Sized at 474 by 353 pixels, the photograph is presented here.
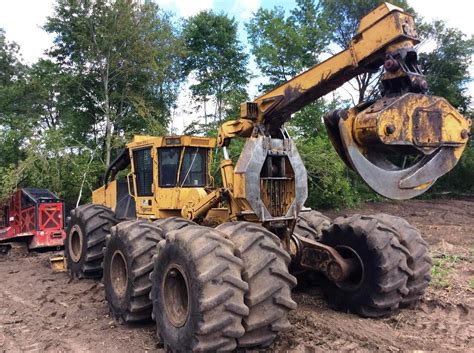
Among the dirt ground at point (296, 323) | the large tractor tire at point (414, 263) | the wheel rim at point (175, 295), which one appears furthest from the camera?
the large tractor tire at point (414, 263)

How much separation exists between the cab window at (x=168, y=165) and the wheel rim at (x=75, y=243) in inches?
89.6

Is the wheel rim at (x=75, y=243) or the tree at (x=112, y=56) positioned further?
the tree at (x=112, y=56)

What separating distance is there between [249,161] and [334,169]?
42.0ft

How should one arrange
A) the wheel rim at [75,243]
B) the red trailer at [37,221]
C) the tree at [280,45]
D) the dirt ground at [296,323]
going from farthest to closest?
1. the tree at [280,45]
2. the red trailer at [37,221]
3. the wheel rim at [75,243]
4. the dirt ground at [296,323]

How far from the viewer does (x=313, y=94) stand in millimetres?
5055

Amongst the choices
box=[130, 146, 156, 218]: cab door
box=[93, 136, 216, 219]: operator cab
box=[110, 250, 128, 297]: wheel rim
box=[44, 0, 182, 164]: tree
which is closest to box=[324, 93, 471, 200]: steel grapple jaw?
box=[93, 136, 216, 219]: operator cab

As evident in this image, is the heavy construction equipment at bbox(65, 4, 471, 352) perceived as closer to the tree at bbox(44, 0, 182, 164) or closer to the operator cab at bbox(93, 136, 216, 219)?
the operator cab at bbox(93, 136, 216, 219)

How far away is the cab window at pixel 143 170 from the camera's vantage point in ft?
25.0

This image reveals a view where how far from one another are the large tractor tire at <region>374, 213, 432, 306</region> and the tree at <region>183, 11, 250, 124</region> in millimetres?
21780

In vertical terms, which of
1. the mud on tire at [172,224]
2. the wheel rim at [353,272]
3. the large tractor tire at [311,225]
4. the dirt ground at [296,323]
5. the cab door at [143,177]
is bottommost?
the dirt ground at [296,323]

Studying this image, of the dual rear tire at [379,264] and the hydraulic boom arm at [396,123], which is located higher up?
the hydraulic boom arm at [396,123]

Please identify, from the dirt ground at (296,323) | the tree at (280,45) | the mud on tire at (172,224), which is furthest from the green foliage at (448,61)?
the mud on tire at (172,224)

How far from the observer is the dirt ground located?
4852 mm

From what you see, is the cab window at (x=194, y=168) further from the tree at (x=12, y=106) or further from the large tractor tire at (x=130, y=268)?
the tree at (x=12, y=106)
